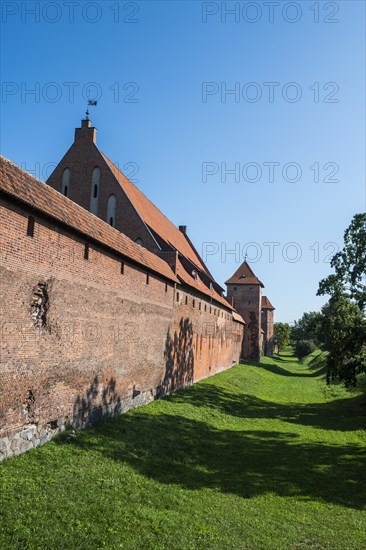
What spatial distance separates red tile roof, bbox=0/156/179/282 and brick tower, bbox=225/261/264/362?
34363 mm

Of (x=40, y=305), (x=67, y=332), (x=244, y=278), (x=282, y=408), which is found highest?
(x=244, y=278)

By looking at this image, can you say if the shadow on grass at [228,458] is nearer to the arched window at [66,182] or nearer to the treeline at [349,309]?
the treeline at [349,309]

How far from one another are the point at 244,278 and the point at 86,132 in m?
30.4

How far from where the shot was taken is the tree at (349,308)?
19.8 m

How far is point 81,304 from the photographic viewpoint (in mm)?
10852

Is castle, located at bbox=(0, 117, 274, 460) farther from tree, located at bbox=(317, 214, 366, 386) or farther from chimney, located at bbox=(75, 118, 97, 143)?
tree, located at bbox=(317, 214, 366, 386)

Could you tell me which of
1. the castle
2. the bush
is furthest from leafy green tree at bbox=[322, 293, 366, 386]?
the bush

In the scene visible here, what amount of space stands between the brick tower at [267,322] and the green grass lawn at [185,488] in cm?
5294

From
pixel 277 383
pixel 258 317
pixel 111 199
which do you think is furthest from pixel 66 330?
pixel 258 317

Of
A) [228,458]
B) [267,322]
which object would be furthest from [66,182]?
[267,322]

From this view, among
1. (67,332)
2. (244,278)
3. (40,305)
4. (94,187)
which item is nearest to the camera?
(40,305)

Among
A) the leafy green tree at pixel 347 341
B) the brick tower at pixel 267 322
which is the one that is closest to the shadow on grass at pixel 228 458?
the leafy green tree at pixel 347 341

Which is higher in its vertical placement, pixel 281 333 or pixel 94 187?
pixel 94 187

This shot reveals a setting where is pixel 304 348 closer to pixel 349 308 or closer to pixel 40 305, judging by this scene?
pixel 349 308
